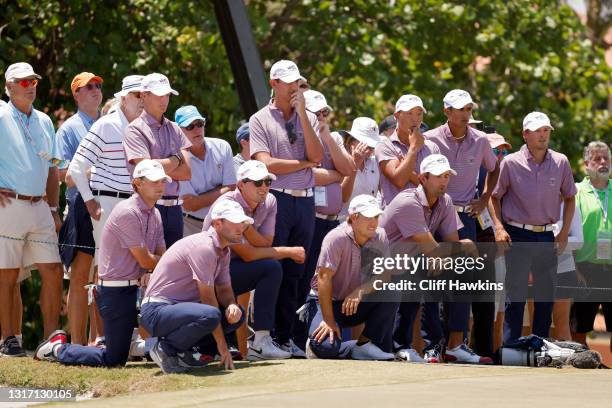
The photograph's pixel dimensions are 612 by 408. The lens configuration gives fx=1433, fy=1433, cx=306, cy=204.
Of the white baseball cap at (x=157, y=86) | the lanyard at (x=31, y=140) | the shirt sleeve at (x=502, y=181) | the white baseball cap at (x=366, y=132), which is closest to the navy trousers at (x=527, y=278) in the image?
the shirt sleeve at (x=502, y=181)

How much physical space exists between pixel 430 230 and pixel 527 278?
3.63 ft

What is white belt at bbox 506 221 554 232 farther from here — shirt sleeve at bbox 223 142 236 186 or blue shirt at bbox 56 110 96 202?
blue shirt at bbox 56 110 96 202

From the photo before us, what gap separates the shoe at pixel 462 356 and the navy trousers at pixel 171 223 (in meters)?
2.23

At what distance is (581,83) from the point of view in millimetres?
19984

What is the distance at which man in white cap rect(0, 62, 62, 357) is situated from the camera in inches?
423

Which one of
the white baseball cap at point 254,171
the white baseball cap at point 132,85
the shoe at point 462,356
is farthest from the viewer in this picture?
the shoe at point 462,356

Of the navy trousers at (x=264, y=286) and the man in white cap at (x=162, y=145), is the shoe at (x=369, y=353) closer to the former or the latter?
the navy trousers at (x=264, y=286)

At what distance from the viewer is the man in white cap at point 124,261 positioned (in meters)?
9.80

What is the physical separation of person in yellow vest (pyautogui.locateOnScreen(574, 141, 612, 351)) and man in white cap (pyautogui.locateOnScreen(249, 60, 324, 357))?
2803mm

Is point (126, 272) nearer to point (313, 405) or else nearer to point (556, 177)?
point (313, 405)

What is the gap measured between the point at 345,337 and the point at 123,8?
732 centimetres

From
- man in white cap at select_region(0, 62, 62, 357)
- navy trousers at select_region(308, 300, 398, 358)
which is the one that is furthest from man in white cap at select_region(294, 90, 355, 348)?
man in white cap at select_region(0, 62, 62, 357)

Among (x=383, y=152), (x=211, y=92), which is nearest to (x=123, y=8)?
(x=211, y=92)

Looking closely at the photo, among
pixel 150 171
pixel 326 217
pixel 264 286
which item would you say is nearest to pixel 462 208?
pixel 326 217
